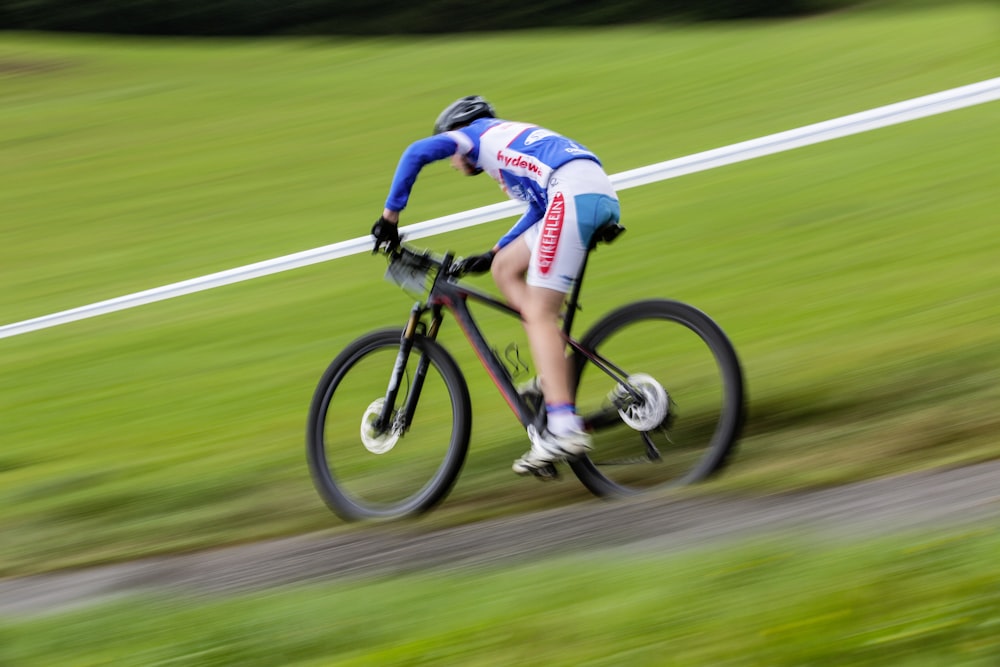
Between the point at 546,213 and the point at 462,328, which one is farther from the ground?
the point at 546,213

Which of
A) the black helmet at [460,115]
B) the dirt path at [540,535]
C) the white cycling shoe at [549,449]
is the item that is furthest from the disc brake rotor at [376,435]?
the black helmet at [460,115]

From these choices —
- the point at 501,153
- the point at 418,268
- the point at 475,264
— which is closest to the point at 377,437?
the point at 418,268

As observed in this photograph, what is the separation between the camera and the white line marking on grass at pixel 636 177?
1095cm

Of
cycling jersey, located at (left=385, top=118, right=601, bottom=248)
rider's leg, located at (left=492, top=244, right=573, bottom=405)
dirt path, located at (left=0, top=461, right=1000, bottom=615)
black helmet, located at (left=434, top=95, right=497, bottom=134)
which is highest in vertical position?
black helmet, located at (left=434, top=95, right=497, bottom=134)

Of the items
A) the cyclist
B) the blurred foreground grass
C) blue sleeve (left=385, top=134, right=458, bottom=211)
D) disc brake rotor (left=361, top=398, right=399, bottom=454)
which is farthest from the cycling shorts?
the blurred foreground grass

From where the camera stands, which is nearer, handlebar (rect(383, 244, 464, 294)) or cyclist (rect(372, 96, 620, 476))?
cyclist (rect(372, 96, 620, 476))

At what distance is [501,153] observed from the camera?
5.07 m

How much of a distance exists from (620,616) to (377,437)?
2140mm

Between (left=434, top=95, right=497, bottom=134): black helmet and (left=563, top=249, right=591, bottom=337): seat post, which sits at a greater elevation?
(left=434, top=95, right=497, bottom=134): black helmet

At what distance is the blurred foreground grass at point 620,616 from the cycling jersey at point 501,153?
156 centimetres

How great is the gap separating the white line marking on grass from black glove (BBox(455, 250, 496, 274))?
567 cm

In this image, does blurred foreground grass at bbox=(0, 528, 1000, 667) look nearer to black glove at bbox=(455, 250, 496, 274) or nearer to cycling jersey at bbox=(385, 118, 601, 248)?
black glove at bbox=(455, 250, 496, 274)

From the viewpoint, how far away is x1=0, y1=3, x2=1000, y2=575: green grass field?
603 cm

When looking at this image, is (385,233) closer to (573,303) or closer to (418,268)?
(418,268)
